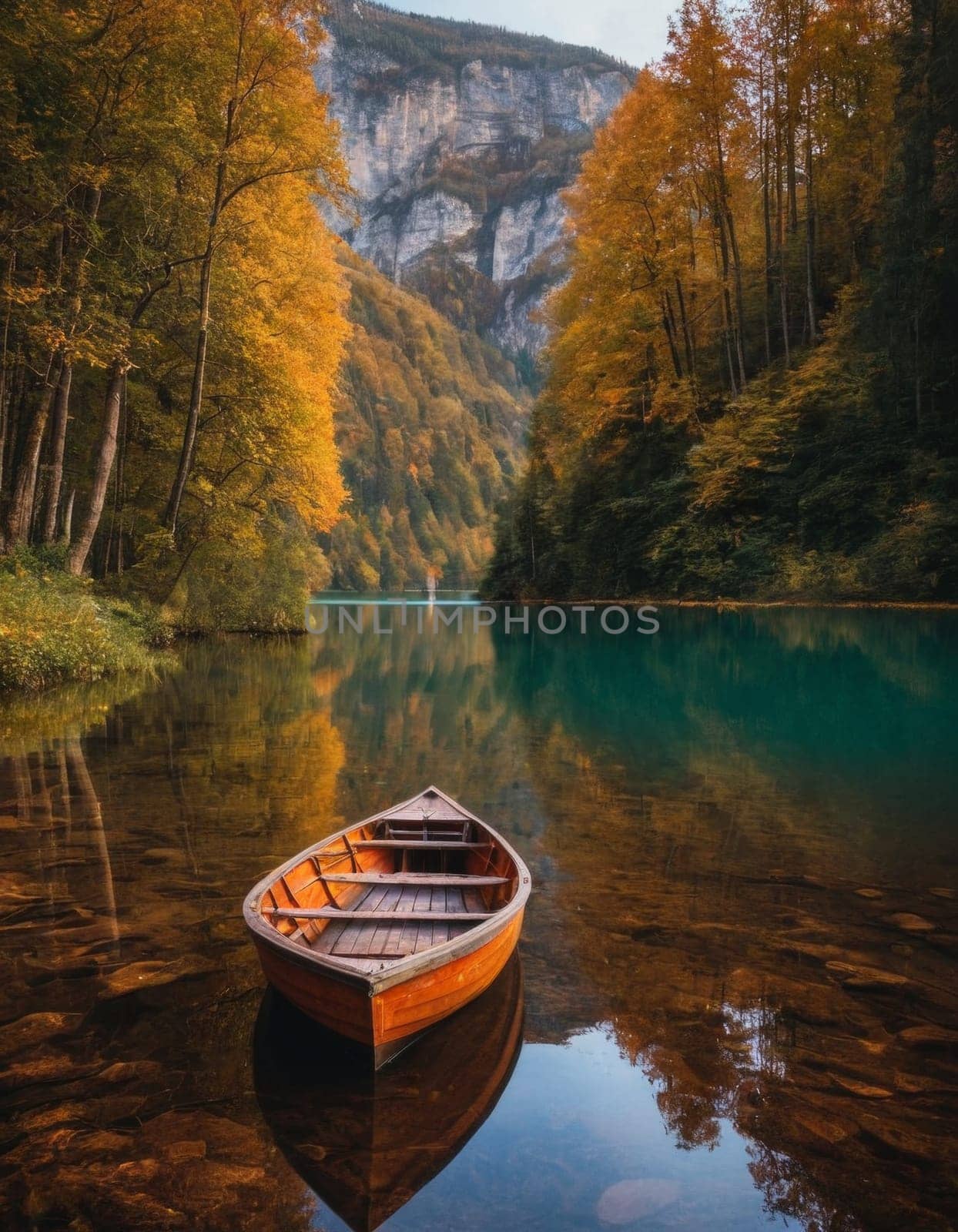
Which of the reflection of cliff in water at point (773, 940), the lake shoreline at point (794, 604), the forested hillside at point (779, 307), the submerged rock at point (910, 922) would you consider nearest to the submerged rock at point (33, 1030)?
the reflection of cliff in water at point (773, 940)

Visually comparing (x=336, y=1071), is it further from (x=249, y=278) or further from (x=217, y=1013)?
(x=249, y=278)

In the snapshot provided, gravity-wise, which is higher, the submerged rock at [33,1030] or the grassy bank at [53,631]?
the grassy bank at [53,631]

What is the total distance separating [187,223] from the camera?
55.6 feet

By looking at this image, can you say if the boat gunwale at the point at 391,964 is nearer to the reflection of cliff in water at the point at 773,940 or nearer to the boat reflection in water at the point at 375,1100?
the boat reflection in water at the point at 375,1100

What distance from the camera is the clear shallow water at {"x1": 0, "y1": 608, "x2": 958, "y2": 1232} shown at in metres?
2.91

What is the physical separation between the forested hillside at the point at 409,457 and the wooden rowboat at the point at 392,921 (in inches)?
4149

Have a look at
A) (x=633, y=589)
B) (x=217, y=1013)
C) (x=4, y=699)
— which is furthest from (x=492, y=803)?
(x=633, y=589)

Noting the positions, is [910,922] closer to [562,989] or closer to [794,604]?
[562,989]

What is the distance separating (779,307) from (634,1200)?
3348cm

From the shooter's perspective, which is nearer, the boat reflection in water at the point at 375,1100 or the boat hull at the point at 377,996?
the boat reflection in water at the point at 375,1100

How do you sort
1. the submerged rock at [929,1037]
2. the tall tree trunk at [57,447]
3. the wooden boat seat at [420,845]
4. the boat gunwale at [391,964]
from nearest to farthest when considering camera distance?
the boat gunwale at [391,964] → the submerged rock at [929,1037] → the wooden boat seat at [420,845] → the tall tree trunk at [57,447]

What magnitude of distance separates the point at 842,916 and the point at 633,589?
30093mm

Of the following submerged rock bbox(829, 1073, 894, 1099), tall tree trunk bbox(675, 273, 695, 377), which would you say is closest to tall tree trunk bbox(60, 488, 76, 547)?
submerged rock bbox(829, 1073, 894, 1099)

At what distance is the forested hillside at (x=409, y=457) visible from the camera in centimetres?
12200
